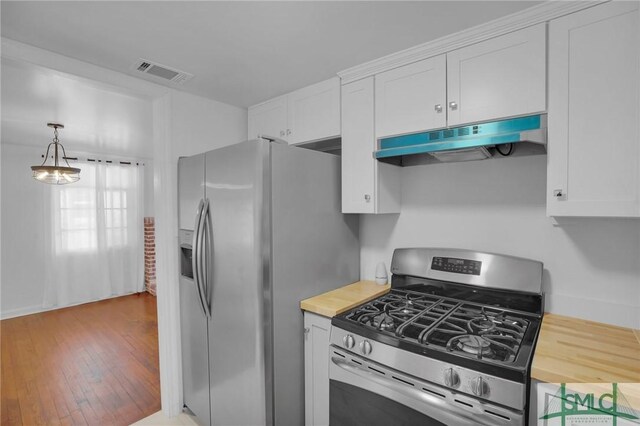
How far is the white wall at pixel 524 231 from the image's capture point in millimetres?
1501

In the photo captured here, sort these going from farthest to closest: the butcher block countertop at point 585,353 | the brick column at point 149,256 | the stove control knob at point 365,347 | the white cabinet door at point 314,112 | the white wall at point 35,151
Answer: the brick column at point 149,256 < the white wall at point 35,151 < the white cabinet door at point 314,112 < the stove control knob at point 365,347 < the butcher block countertop at point 585,353

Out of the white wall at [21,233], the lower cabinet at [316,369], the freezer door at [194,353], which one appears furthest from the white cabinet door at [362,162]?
the white wall at [21,233]

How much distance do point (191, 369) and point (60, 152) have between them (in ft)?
14.8

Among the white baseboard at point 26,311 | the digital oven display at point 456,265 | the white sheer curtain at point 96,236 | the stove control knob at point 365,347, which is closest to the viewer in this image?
the stove control knob at point 365,347

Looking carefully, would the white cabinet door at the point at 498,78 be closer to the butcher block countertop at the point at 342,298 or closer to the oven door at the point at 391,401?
the butcher block countertop at the point at 342,298

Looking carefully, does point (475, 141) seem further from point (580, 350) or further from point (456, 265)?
point (580, 350)

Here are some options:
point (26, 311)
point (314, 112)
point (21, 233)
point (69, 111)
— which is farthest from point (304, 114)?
point (26, 311)

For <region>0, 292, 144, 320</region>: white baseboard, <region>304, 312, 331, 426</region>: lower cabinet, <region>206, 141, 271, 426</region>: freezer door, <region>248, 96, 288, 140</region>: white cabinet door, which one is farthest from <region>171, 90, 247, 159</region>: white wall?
<region>0, 292, 144, 320</region>: white baseboard

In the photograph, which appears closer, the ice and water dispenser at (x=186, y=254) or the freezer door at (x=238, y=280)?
the freezer door at (x=238, y=280)

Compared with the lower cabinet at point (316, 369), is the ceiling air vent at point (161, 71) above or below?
above

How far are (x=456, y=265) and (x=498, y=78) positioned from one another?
1.03 metres

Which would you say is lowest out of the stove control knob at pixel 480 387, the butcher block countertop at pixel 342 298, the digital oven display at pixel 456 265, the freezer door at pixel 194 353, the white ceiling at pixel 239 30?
the freezer door at pixel 194 353

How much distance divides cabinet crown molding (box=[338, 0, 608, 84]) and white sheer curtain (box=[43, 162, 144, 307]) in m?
4.96

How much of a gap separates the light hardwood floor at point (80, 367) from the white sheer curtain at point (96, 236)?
50 cm
